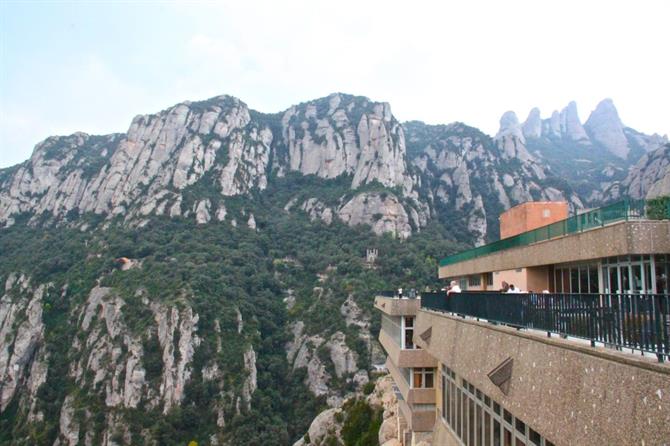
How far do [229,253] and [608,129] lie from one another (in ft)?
526

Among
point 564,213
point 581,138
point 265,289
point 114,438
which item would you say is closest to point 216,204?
point 265,289

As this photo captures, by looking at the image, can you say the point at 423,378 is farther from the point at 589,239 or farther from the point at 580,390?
the point at 580,390

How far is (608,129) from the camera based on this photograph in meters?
187

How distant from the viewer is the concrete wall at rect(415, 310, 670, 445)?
4830 mm

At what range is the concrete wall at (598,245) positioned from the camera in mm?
9352

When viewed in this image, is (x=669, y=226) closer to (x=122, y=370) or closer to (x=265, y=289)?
(x=122, y=370)

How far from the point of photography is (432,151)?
494 ft

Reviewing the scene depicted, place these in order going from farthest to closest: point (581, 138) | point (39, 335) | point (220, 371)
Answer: point (581, 138) → point (39, 335) → point (220, 371)

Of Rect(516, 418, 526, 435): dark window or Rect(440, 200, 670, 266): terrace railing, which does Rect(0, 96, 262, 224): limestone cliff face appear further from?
Rect(516, 418, 526, 435): dark window

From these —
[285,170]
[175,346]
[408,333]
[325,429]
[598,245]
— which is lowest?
[325,429]

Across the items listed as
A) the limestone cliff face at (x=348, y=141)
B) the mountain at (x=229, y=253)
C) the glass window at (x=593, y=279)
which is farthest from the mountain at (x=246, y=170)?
the glass window at (x=593, y=279)

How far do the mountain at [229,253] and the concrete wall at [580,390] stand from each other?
35.4 m

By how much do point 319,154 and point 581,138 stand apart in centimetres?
11597

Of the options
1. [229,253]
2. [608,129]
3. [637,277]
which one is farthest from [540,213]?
[608,129]
